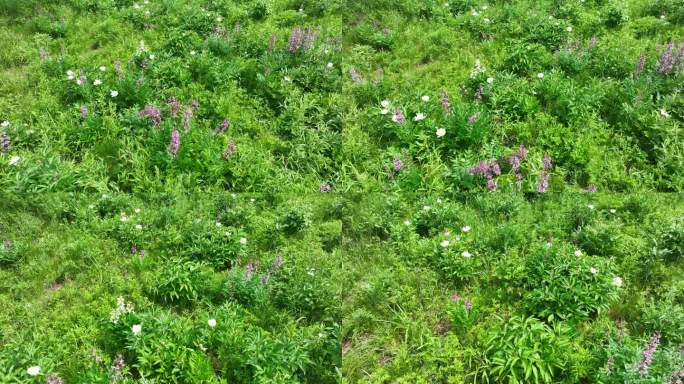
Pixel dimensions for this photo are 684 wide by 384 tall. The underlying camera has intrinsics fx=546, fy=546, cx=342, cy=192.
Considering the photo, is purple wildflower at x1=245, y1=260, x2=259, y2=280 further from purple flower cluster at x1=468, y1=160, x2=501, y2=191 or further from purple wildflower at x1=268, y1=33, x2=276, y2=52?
purple wildflower at x1=268, y1=33, x2=276, y2=52

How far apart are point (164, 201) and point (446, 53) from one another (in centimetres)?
419

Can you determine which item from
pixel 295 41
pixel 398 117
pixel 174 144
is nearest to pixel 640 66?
pixel 398 117

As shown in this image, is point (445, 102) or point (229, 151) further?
point (445, 102)

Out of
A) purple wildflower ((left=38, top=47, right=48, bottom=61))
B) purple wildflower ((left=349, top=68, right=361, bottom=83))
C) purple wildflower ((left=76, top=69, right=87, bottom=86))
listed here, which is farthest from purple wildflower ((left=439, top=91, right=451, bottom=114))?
purple wildflower ((left=38, top=47, right=48, bottom=61))

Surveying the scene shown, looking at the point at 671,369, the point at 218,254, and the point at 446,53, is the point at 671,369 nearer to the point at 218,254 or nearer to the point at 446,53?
the point at 218,254

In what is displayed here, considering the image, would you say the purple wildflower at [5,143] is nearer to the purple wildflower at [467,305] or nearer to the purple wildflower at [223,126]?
the purple wildflower at [223,126]

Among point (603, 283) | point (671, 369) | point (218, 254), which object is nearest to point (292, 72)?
point (218, 254)

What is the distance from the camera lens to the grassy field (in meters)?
4.57

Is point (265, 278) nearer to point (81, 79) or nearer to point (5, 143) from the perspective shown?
point (5, 143)

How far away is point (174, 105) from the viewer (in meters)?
6.43

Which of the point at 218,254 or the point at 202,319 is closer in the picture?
the point at 202,319

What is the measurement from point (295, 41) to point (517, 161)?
3448 mm

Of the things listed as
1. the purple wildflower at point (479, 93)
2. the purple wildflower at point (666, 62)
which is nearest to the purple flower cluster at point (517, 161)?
the purple wildflower at point (479, 93)

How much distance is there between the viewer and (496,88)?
6441mm
